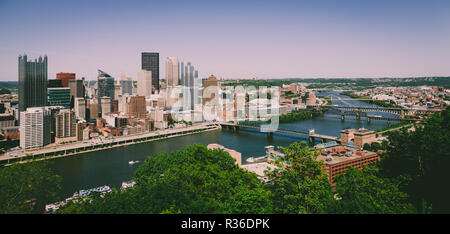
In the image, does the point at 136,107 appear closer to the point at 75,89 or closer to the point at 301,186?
the point at 75,89

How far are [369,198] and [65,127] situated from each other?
11355 millimetres

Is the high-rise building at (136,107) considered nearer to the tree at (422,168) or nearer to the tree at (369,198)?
the tree at (422,168)

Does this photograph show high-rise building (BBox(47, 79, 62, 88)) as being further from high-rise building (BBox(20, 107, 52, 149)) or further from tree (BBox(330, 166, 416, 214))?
tree (BBox(330, 166, 416, 214))

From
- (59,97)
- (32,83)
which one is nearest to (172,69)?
(59,97)

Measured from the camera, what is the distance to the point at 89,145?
10.5 meters

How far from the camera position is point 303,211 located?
6.20 feet

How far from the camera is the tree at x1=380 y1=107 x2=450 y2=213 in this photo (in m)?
2.23

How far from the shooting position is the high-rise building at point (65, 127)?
1080 cm

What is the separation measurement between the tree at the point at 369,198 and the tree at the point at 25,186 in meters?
2.42

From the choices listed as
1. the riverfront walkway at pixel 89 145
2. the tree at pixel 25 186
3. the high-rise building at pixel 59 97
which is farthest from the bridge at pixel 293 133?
the tree at pixel 25 186
